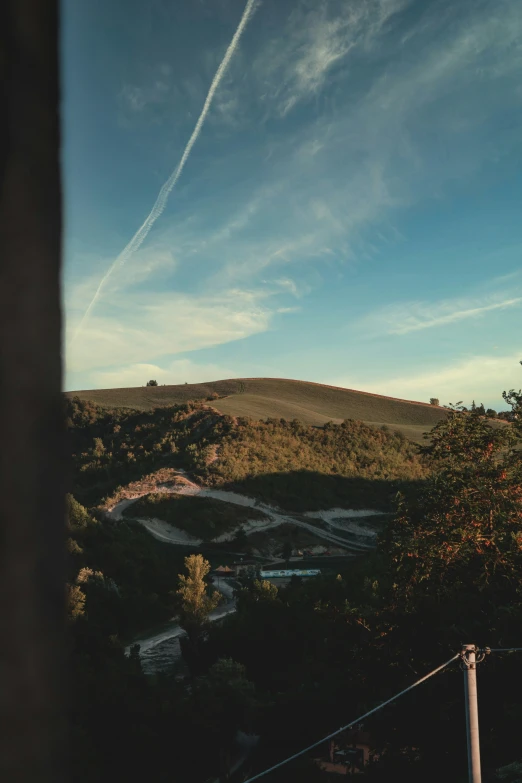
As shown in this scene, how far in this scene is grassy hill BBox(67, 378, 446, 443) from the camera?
433 feet

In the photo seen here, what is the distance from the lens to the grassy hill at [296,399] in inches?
5192

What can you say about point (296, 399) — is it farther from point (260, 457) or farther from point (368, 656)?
point (368, 656)

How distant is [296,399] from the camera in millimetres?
142375

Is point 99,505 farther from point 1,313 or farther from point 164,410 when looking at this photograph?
point 1,313

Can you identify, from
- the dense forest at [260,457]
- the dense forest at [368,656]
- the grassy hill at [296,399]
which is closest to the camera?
the dense forest at [368,656]

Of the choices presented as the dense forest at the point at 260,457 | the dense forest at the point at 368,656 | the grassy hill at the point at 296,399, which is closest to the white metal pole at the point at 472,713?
the dense forest at the point at 368,656

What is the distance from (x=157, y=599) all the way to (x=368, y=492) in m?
44.4

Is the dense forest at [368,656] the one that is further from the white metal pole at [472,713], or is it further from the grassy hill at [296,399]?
the grassy hill at [296,399]

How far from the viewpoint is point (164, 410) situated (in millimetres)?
107375

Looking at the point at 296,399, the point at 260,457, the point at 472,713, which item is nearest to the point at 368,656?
the point at 472,713

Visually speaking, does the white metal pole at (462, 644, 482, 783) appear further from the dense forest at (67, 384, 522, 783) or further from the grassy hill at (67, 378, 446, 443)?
the grassy hill at (67, 378, 446, 443)

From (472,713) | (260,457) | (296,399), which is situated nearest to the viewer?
(472,713)

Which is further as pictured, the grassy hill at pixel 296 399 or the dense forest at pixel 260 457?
the grassy hill at pixel 296 399

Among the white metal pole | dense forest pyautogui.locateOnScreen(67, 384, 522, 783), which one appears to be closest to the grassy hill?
dense forest pyautogui.locateOnScreen(67, 384, 522, 783)
